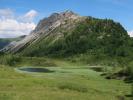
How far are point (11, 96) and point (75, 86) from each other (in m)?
26.8

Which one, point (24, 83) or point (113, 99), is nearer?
point (113, 99)

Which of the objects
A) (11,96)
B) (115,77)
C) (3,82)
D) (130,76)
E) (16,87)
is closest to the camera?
(11,96)

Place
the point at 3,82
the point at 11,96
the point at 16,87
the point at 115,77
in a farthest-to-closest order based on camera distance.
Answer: the point at 115,77, the point at 3,82, the point at 16,87, the point at 11,96

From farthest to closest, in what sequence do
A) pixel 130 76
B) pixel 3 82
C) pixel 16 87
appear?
pixel 130 76
pixel 3 82
pixel 16 87

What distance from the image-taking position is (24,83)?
84000 mm

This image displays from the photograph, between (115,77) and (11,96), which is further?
(115,77)

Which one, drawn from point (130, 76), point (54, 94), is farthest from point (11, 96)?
point (130, 76)

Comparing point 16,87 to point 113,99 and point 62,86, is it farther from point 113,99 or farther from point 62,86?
point 113,99

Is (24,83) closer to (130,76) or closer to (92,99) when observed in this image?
(92,99)

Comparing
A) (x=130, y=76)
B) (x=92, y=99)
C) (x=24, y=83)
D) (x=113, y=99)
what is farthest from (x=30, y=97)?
(x=130, y=76)

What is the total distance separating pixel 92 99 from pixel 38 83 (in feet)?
77.6

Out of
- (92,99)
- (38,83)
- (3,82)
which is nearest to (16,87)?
(3,82)

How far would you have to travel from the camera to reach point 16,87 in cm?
7669

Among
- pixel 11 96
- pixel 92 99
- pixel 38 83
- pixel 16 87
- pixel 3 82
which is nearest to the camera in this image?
pixel 11 96
